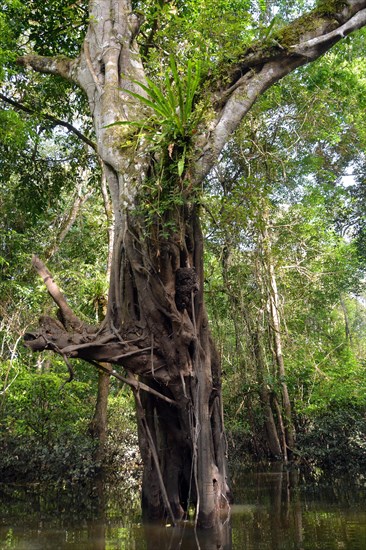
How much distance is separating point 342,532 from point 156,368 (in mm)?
2425

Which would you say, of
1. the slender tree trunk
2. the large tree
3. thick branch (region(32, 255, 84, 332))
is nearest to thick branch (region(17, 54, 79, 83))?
the large tree

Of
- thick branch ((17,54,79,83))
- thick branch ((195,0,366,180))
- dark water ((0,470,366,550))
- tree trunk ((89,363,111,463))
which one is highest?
thick branch ((17,54,79,83))

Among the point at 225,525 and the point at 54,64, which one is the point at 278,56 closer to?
the point at 54,64

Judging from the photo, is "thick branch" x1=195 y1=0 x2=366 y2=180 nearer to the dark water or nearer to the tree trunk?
the dark water

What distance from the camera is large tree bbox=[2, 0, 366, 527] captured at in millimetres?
5680

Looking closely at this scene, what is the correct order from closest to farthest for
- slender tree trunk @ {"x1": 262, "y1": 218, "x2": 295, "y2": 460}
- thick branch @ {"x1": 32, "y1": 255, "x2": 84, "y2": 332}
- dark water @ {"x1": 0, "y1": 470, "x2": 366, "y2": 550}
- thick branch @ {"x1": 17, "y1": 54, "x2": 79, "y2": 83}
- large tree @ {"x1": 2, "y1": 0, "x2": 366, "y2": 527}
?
dark water @ {"x1": 0, "y1": 470, "x2": 366, "y2": 550} → large tree @ {"x1": 2, "y1": 0, "x2": 366, "y2": 527} → thick branch @ {"x1": 32, "y1": 255, "x2": 84, "y2": 332} → thick branch @ {"x1": 17, "y1": 54, "x2": 79, "y2": 83} → slender tree trunk @ {"x1": 262, "y1": 218, "x2": 295, "y2": 460}

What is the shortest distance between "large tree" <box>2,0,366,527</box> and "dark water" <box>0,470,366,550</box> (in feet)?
1.46

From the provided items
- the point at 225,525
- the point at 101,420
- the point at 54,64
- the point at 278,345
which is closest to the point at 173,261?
the point at 225,525

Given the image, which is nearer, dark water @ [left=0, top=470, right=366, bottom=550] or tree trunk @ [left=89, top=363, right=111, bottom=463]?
dark water @ [left=0, top=470, right=366, bottom=550]

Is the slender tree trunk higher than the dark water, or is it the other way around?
the slender tree trunk

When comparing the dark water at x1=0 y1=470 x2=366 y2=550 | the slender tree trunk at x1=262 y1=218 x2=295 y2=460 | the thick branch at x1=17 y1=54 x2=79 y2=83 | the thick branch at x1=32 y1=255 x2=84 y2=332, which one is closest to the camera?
the dark water at x1=0 y1=470 x2=366 y2=550

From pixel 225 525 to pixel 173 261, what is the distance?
287cm

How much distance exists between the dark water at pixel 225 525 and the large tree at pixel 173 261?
1.46 ft

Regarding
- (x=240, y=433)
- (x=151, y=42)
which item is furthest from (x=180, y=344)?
(x=240, y=433)
